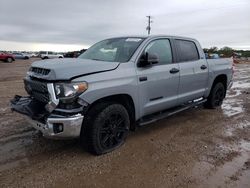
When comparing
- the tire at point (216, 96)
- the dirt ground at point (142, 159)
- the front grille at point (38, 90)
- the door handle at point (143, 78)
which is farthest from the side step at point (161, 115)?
the front grille at point (38, 90)

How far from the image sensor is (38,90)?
4.07 metres

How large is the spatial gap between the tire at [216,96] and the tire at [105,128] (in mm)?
3381

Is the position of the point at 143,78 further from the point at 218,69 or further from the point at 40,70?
the point at 218,69

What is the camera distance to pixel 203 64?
20.8ft

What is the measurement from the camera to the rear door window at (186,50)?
5.66 meters

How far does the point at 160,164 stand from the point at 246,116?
3644 mm

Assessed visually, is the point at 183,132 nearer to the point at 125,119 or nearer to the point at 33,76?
the point at 125,119

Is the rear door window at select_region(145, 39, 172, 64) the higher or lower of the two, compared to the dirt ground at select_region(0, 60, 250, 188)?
higher

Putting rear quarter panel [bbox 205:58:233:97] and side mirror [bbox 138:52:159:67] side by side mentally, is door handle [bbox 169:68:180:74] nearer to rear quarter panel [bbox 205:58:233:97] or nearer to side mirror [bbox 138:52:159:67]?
side mirror [bbox 138:52:159:67]

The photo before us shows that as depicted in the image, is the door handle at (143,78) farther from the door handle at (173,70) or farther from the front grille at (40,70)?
the front grille at (40,70)

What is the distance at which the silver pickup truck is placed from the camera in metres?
3.77

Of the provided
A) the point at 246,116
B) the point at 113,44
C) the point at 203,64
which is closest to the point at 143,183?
the point at 113,44

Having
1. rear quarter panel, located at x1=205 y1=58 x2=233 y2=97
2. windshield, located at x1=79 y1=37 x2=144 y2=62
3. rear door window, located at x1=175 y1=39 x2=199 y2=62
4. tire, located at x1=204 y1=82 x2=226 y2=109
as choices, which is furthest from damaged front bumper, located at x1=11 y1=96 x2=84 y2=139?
tire, located at x1=204 y1=82 x2=226 y2=109

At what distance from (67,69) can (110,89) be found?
2.29ft
